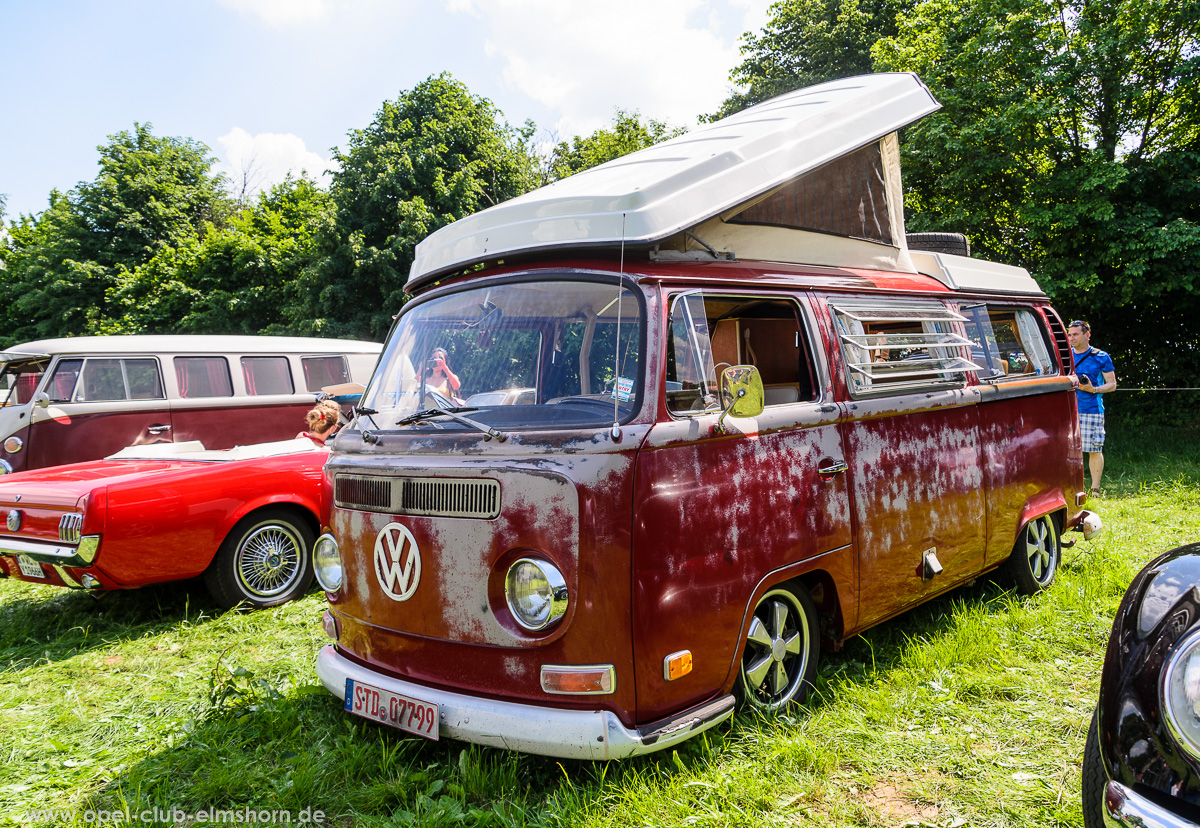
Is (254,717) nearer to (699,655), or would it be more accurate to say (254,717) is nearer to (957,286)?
(699,655)

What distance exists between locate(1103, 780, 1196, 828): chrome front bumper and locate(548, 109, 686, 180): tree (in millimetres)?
27494

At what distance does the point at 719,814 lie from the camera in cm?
271

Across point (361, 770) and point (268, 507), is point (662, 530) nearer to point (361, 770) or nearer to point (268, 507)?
point (361, 770)

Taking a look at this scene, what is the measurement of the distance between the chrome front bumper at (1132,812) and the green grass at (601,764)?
3.40 feet

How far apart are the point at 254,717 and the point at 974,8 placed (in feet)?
51.5

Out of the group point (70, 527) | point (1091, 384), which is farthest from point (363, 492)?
point (1091, 384)

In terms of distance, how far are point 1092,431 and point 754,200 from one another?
6866 mm

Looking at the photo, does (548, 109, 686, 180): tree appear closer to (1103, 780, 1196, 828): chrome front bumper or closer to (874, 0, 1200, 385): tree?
(874, 0, 1200, 385): tree

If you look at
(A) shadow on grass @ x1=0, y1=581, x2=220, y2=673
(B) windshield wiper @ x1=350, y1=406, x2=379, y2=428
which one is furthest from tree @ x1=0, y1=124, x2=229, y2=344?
(B) windshield wiper @ x1=350, y1=406, x2=379, y2=428

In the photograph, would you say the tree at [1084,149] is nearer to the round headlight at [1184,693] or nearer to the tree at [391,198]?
the round headlight at [1184,693]

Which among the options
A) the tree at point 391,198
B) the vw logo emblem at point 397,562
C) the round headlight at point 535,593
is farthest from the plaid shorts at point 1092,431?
the tree at point 391,198

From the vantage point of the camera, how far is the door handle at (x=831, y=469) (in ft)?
11.3

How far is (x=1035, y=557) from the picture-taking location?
5.25 metres

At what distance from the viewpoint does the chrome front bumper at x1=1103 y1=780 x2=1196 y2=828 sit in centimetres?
170
